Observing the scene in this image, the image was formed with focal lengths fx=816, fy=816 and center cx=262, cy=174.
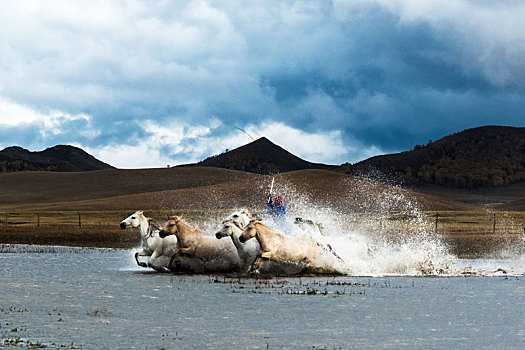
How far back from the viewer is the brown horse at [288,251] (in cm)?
2291

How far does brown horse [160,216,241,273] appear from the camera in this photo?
80.0 feet

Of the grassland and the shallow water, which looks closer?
the shallow water

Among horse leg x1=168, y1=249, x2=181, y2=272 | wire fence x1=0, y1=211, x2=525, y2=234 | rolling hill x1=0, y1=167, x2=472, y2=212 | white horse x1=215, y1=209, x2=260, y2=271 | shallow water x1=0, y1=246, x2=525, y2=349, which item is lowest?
shallow water x1=0, y1=246, x2=525, y2=349

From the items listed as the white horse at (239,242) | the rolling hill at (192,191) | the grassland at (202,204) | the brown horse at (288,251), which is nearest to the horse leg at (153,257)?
the white horse at (239,242)

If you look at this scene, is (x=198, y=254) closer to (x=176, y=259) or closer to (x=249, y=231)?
(x=176, y=259)

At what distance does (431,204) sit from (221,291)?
3773 inches

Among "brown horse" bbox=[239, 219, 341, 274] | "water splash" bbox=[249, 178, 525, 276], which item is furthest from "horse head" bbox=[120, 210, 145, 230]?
"water splash" bbox=[249, 178, 525, 276]

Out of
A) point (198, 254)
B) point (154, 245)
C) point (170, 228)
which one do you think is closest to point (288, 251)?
point (198, 254)

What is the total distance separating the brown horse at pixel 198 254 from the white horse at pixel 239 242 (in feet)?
2.02

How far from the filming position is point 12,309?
51.3 ft

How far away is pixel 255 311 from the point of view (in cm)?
1584

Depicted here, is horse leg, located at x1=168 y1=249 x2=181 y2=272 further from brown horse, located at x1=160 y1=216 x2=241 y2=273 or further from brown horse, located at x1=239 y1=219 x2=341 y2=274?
brown horse, located at x1=239 y1=219 x2=341 y2=274

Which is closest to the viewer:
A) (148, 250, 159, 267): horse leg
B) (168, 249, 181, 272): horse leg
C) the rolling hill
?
(168, 249, 181, 272): horse leg

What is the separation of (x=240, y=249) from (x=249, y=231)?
1.18 metres
